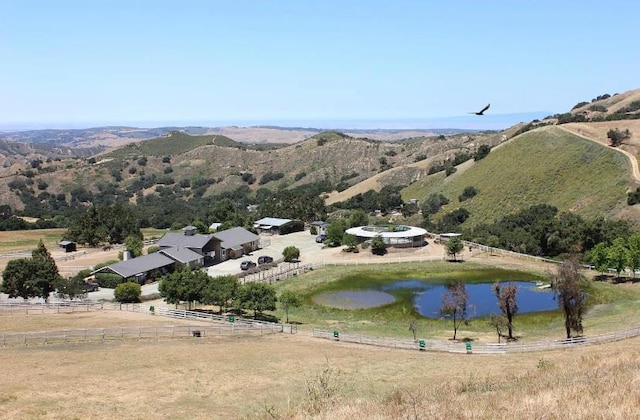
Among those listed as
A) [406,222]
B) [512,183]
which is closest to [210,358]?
[406,222]

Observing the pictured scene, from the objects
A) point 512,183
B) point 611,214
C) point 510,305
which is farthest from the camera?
point 512,183

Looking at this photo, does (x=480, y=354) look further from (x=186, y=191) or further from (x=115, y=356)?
(x=186, y=191)

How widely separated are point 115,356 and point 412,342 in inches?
716

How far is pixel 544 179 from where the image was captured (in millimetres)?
99938

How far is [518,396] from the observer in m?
18.5

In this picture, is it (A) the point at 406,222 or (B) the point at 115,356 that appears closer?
(B) the point at 115,356

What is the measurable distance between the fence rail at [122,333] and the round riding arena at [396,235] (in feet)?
132

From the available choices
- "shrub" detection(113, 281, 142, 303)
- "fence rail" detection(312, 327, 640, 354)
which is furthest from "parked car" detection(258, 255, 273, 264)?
"fence rail" detection(312, 327, 640, 354)

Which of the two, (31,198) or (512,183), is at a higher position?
(512,183)

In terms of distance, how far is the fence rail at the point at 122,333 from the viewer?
116 ft

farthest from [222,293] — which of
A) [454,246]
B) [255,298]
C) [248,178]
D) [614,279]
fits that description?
[248,178]

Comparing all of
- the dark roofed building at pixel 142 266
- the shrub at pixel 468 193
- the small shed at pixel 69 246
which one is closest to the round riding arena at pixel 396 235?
the dark roofed building at pixel 142 266

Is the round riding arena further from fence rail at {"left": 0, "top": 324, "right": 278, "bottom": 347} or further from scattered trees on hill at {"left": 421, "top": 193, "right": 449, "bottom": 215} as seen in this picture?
fence rail at {"left": 0, "top": 324, "right": 278, "bottom": 347}

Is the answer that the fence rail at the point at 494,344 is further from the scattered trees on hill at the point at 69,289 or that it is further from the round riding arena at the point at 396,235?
the round riding arena at the point at 396,235
